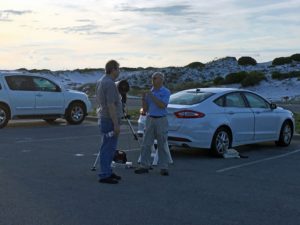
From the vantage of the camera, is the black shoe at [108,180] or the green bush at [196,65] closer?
the black shoe at [108,180]

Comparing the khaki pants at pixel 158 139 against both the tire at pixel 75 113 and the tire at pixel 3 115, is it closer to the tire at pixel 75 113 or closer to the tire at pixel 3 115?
the tire at pixel 3 115

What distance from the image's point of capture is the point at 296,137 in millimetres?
15211

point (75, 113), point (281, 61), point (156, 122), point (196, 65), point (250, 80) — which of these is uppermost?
point (281, 61)

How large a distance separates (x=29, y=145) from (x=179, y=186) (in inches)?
223

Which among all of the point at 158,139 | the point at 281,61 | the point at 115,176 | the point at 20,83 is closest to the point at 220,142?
the point at 158,139

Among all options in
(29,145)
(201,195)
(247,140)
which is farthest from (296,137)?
(201,195)

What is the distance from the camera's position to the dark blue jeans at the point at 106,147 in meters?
8.84

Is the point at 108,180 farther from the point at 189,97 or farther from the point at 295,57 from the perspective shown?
the point at 295,57

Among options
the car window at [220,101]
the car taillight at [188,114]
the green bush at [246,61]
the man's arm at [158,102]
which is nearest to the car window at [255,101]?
the car window at [220,101]

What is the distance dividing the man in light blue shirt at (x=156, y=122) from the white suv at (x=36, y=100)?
8.89 meters

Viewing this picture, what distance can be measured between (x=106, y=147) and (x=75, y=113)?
35.1ft

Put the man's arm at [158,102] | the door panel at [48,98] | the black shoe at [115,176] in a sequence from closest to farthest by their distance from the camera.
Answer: the black shoe at [115,176]
the man's arm at [158,102]
the door panel at [48,98]

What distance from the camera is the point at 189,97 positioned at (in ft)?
40.1

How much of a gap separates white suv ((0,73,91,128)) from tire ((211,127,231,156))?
8114 mm
